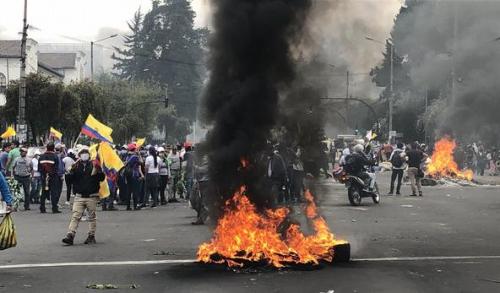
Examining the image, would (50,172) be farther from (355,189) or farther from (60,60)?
(60,60)

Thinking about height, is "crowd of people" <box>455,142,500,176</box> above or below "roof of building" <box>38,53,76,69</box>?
below

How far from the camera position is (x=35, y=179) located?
19672mm

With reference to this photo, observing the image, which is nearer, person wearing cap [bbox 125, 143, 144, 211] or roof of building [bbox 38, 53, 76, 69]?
person wearing cap [bbox 125, 143, 144, 211]

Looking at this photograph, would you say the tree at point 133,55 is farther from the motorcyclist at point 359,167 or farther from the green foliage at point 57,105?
the motorcyclist at point 359,167

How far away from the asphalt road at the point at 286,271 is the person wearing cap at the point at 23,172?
4.25 feet

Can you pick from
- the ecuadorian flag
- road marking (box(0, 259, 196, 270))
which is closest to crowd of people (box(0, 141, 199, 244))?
the ecuadorian flag

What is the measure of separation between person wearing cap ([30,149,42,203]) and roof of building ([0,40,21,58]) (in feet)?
140

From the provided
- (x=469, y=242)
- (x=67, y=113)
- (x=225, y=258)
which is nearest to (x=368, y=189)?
(x=469, y=242)

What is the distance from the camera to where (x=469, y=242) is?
11164mm

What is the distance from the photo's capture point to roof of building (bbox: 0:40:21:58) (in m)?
59.9

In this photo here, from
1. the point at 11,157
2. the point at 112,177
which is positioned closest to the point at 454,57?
the point at 112,177

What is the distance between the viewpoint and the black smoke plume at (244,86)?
8797mm

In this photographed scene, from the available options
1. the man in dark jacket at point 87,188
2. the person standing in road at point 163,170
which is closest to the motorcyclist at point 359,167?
the person standing in road at point 163,170

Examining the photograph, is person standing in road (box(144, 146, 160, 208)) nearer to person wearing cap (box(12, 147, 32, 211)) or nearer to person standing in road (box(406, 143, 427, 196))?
person wearing cap (box(12, 147, 32, 211))
